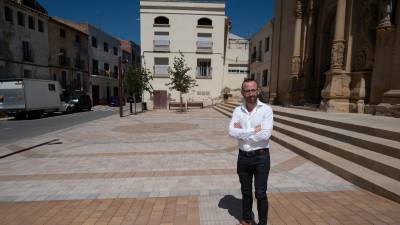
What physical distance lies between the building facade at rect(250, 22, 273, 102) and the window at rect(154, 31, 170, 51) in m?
10.3

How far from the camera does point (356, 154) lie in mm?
4883

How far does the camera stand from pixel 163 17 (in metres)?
28.6

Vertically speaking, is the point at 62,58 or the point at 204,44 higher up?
the point at 204,44

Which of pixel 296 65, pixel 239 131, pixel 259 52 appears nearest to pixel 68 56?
pixel 259 52

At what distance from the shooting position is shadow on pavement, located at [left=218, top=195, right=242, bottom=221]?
3352 millimetres

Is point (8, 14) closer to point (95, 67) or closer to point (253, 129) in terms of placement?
point (95, 67)

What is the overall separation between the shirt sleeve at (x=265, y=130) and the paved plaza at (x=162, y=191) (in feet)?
4.30

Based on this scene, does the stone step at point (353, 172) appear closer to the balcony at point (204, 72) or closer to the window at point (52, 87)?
the window at point (52, 87)

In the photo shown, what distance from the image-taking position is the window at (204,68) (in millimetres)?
29184

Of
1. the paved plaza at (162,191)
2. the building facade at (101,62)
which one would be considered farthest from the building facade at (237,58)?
the paved plaza at (162,191)

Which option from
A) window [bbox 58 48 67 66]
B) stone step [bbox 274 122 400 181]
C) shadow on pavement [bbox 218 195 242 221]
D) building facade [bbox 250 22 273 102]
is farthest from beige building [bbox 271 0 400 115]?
window [bbox 58 48 67 66]

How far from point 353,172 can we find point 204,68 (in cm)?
2603

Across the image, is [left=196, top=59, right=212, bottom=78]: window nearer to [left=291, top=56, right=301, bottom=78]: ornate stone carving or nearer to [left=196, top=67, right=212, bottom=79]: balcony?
[left=196, top=67, right=212, bottom=79]: balcony

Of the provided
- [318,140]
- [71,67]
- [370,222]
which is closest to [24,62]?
[71,67]
